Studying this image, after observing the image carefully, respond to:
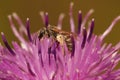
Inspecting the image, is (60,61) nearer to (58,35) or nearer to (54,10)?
(58,35)

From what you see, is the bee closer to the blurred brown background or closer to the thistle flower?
the thistle flower

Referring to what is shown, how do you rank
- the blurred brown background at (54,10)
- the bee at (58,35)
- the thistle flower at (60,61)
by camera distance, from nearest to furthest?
1. the thistle flower at (60,61)
2. the bee at (58,35)
3. the blurred brown background at (54,10)

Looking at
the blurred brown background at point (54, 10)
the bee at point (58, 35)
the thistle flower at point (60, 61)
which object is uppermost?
the blurred brown background at point (54, 10)

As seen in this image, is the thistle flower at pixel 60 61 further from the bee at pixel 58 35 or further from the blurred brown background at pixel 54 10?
the blurred brown background at pixel 54 10

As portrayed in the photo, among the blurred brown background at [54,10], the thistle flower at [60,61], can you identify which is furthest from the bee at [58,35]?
the blurred brown background at [54,10]

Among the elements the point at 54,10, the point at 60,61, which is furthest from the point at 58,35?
the point at 54,10

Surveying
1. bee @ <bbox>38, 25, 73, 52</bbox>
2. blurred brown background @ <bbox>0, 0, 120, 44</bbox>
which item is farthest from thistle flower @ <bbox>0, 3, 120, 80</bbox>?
blurred brown background @ <bbox>0, 0, 120, 44</bbox>

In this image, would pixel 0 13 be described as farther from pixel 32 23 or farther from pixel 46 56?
pixel 46 56

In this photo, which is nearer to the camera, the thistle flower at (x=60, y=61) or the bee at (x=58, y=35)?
the thistle flower at (x=60, y=61)
